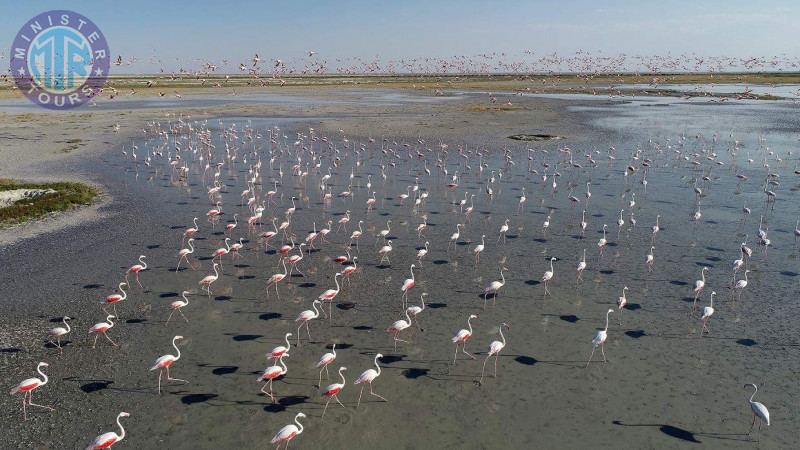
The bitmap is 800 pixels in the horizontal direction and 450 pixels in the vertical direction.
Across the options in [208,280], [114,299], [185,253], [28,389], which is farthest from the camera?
[185,253]

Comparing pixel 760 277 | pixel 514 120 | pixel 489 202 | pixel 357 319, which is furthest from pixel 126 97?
pixel 760 277

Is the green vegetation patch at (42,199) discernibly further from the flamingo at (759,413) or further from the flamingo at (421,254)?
the flamingo at (759,413)

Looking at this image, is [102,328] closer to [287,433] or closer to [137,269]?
[137,269]

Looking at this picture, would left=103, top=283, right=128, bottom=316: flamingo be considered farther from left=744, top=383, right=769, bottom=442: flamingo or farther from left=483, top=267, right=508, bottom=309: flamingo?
left=744, top=383, right=769, bottom=442: flamingo

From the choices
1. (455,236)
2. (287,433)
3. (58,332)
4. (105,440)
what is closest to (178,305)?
(58,332)

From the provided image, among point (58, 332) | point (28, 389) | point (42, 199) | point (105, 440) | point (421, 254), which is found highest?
point (42, 199)

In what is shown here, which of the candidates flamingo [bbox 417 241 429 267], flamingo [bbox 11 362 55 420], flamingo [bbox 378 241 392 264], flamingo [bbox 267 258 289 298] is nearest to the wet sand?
flamingo [bbox 11 362 55 420]
